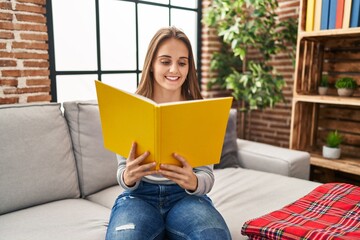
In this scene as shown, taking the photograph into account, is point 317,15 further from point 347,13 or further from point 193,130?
point 193,130

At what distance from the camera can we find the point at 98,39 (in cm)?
247

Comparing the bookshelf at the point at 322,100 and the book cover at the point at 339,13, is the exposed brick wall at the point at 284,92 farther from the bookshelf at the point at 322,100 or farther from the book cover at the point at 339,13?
the book cover at the point at 339,13

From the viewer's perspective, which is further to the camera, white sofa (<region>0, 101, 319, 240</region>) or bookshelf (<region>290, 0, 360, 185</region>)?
bookshelf (<region>290, 0, 360, 185</region>)

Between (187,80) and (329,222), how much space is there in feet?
2.59

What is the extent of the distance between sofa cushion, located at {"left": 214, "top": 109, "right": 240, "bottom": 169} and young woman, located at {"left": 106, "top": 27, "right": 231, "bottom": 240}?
2.97ft

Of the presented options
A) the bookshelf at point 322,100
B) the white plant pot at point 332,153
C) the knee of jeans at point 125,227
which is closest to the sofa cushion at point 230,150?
the bookshelf at point 322,100

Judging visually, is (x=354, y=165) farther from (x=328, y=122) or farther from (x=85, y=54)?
(x=85, y=54)

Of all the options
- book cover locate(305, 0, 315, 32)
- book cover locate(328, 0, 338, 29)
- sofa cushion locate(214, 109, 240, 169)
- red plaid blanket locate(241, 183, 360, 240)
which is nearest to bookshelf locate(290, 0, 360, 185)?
book cover locate(305, 0, 315, 32)

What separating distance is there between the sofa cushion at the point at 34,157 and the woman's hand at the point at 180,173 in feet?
2.62

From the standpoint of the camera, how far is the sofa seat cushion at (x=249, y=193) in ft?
4.93

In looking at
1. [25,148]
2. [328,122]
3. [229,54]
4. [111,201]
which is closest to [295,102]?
[328,122]

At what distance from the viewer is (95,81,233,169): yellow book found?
958 millimetres

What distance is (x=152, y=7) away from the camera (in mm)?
2795

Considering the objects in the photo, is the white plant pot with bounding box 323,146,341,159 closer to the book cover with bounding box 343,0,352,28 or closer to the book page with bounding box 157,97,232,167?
the book cover with bounding box 343,0,352,28
